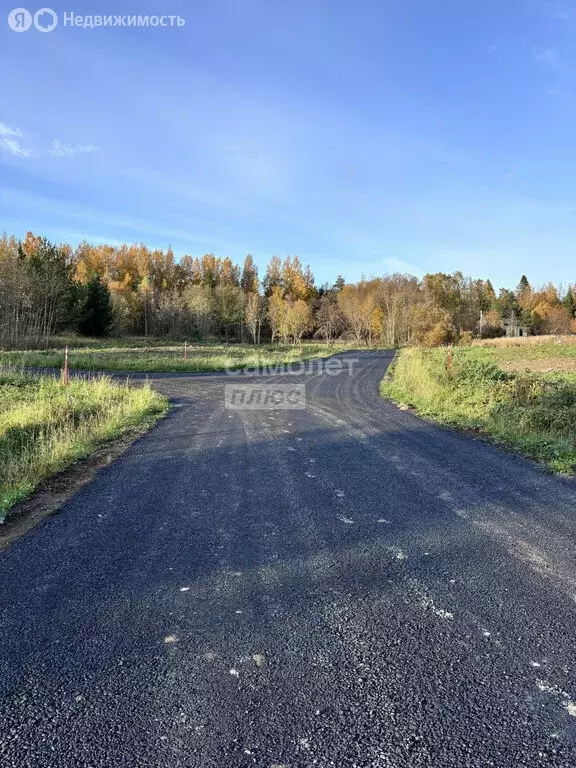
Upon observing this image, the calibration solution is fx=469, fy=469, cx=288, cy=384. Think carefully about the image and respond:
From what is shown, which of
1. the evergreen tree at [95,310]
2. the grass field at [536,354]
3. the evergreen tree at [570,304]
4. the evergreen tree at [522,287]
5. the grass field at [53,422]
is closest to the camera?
the grass field at [53,422]

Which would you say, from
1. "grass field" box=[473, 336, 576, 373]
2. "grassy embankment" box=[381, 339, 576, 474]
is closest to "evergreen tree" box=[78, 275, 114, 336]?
"grass field" box=[473, 336, 576, 373]

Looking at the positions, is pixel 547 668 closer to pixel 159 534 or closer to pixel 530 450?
pixel 159 534

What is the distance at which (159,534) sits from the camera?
4008mm

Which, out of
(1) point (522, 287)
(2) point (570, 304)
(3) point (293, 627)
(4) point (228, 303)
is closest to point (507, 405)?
(3) point (293, 627)

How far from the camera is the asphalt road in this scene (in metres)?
1.92

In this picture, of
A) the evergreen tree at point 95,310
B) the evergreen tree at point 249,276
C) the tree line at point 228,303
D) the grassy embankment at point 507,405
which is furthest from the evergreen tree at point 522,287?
the grassy embankment at point 507,405

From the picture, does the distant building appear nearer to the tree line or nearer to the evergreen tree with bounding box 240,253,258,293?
the tree line

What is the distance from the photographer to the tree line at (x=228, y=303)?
36.4m

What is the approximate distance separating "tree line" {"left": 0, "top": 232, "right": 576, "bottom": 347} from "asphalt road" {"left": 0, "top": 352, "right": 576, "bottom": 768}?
3442 centimetres

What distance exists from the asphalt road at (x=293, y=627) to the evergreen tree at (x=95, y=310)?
148 ft

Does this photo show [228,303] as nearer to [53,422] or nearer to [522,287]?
[53,422]

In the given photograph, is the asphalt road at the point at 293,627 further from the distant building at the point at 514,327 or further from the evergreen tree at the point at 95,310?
the distant building at the point at 514,327

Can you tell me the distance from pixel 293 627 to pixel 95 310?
49.3m

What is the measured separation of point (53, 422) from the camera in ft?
28.9
